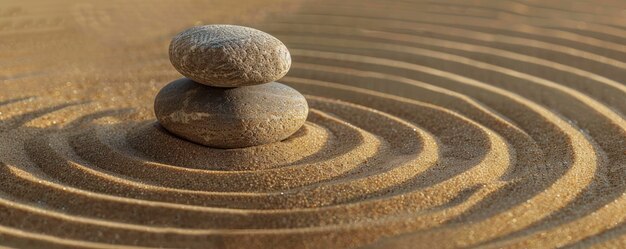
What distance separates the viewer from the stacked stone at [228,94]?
5648mm

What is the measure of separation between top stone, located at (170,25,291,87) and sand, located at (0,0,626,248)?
1.78 feet

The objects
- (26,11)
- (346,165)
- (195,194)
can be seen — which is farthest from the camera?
(26,11)

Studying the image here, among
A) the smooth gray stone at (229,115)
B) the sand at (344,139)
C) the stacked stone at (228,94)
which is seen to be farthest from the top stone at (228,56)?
the sand at (344,139)

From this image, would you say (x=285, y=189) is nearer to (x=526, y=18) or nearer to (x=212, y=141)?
(x=212, y=141)

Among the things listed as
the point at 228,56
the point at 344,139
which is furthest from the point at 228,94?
the point at 344,139

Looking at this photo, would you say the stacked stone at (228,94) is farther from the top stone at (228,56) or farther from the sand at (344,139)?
the sand at (344,139)

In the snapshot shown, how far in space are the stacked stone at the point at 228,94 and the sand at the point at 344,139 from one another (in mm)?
142

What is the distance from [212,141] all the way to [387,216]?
62.1 inches

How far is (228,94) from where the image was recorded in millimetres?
5887

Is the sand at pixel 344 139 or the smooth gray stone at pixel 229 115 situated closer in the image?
the sand at pixel 344 139

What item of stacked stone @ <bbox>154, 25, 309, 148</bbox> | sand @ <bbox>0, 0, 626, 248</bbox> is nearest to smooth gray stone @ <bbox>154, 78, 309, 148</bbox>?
stacked stone @ <bbox>154, 25, 309, 148</bbox>

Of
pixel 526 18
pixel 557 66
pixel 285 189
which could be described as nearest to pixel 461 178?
pixel 285 189

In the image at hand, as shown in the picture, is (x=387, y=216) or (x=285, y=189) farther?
(x=285, y=189)

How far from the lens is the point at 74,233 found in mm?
4672
